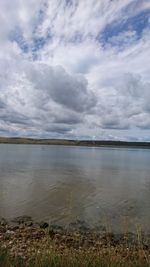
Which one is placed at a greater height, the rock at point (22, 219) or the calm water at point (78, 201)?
the calm water at point (78, 201)

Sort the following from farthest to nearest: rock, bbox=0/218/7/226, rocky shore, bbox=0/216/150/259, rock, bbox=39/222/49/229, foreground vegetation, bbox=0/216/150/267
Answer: rock, bbox=0/218/7/226 → rock, bbox=39/222/49/229 → rocky shore, bbox=0/216/150/259 → foreground vegetation, bbox=0/216/150/267

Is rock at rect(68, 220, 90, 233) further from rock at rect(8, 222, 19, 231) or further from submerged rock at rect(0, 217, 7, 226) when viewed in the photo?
submerged rock at rect(0, 217, 7, 226)

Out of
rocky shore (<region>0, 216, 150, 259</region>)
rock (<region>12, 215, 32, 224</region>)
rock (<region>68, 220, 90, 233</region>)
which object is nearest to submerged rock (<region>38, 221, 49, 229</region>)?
rocky shore (<region>0, 216, 150, 259</region>)

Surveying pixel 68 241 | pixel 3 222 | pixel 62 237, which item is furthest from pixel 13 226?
pixel 68 241

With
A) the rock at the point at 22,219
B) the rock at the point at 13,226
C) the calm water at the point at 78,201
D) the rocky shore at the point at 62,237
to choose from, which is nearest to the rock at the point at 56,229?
the rocky shore at the point at 62,237

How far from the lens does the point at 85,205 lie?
17.6 m

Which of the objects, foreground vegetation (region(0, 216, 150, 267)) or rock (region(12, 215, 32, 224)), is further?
rock (region(12, 215, 32, 224))

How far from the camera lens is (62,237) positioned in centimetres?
1125

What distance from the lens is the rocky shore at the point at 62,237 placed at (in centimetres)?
984

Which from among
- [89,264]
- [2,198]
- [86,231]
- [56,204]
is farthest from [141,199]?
[89,264]

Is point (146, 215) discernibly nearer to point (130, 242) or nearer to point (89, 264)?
point (130, 242)

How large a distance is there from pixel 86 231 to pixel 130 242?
7.91 ft

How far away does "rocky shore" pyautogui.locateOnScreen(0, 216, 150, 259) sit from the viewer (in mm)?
9844

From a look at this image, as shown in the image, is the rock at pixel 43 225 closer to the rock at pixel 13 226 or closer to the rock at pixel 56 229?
the rock at pixel 56 229
